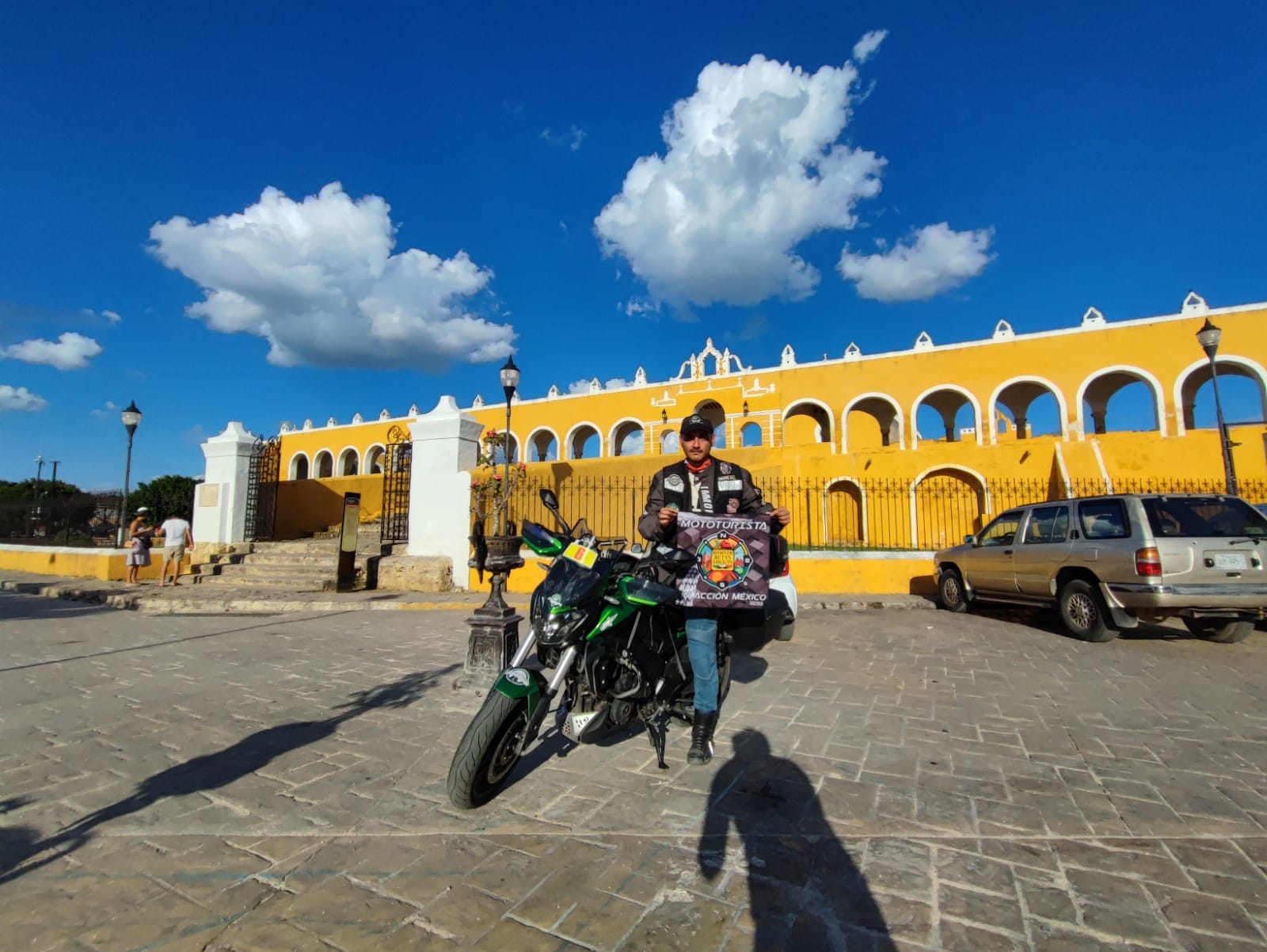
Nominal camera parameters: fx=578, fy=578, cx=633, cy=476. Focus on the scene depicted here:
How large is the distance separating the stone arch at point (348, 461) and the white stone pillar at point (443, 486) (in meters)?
30.2

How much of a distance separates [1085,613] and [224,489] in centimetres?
1565

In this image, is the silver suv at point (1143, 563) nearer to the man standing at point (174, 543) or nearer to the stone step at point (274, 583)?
the stone step at point (274, 583)

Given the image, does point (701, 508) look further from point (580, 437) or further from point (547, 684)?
point (580, 437)

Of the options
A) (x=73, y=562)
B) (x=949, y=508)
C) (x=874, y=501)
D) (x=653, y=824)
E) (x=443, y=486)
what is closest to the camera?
(x=653, y=824)

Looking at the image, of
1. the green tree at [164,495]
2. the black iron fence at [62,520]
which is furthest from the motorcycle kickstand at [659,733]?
the green tree at [164,495]

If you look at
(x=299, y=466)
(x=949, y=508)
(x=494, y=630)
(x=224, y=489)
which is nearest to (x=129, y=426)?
(x=224, y=489)

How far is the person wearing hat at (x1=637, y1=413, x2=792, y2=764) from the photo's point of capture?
10.0 feet

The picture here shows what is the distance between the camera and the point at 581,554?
2.73 m

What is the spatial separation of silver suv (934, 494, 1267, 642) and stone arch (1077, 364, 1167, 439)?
1524 cm

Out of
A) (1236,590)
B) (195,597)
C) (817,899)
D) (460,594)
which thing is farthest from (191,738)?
(1236,590)

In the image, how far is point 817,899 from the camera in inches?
75.9

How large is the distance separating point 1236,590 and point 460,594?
32.0ft

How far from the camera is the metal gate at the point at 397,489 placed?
1230 cm

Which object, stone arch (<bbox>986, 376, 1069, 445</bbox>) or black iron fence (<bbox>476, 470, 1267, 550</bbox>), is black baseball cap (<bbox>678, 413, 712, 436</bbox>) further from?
stone arch (<bbox>986, 376, 1069, 445</bbox>)
